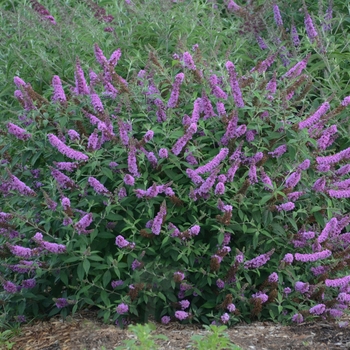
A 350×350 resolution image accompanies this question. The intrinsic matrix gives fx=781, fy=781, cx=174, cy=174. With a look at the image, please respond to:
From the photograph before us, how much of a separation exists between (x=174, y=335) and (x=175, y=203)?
32.3 inches

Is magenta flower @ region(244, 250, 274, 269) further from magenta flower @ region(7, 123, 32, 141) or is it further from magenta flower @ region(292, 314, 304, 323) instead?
magenta flower @ region(7, 123, 32, 141)

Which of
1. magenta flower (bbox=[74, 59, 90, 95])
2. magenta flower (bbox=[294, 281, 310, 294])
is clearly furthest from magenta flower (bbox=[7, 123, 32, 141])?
magenta flower (bbox=[294, 281, 310, 294])

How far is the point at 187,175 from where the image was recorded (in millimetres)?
4957

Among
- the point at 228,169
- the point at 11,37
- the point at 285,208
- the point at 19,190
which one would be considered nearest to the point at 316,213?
the point at 285,208

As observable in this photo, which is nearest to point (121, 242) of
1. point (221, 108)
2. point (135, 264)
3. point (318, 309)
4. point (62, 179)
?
point (135, 264)

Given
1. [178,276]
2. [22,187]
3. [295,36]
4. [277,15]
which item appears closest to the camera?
[178,276]

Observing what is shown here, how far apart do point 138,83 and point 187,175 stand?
1096 millimetres

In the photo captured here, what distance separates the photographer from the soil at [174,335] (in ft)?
15.0

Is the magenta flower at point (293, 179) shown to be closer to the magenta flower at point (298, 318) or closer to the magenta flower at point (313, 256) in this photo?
the magenta flower at point (313, 256)

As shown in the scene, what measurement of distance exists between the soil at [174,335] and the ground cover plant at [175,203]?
4.0 inches

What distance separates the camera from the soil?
15.0ft

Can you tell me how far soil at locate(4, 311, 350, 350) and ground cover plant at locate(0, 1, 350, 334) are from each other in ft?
0.33

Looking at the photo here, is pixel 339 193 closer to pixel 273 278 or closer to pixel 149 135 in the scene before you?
pixel 273 278

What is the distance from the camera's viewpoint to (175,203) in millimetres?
4949
